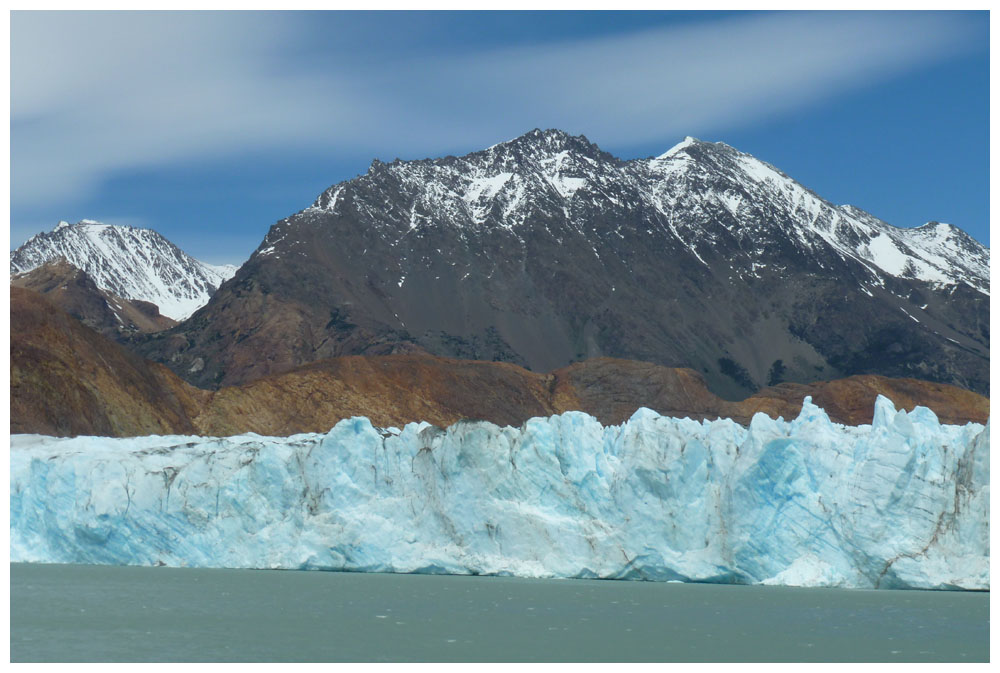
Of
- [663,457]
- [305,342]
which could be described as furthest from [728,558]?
[305,342]

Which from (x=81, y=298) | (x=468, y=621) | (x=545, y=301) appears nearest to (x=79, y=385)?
(x=468, y=621)

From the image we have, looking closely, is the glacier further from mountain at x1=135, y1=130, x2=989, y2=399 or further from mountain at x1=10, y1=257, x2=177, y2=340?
mountain at x1=10, y1=257, x2=177, y2=340

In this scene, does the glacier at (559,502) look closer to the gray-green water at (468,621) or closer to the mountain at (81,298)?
the gray-green water at (468,621)

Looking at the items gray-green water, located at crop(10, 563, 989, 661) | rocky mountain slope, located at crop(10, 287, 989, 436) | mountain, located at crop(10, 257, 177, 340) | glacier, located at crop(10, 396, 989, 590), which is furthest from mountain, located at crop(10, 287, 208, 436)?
mountain, located at crop(10, 257, 177, 340)

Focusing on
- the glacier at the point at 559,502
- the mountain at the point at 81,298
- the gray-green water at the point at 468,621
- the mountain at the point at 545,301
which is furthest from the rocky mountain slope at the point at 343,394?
the mountain at the point at 81,298

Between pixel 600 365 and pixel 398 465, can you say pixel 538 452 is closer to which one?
pixel 398 465

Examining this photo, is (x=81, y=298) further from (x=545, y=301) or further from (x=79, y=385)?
(x=79, y=385)
